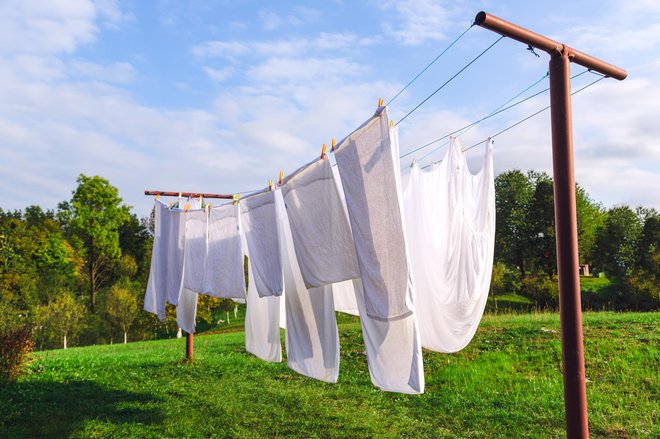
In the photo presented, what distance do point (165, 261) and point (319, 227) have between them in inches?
205

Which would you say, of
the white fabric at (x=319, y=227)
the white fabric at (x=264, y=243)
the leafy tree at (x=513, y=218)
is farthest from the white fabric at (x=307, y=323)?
the leafy tree at (x=513, y=218)

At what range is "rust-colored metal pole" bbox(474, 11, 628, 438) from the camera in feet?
11.7

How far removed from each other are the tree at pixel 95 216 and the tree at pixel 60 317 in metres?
5.28

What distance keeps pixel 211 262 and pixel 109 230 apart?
85.1ft

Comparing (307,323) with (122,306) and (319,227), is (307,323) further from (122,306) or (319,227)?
(122,306)

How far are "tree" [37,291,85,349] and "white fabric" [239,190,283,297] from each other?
2097 centimetres

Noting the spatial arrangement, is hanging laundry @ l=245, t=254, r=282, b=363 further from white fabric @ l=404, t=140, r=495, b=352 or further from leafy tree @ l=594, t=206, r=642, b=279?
leafy tree @ l=594, t=206, r=642, b=279

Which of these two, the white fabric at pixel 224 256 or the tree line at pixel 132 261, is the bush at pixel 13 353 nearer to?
the white fabric at pixel 224 256

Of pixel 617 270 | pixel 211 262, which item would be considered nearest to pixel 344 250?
pixel 211 262

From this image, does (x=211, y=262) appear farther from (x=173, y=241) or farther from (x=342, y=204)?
(x=342, y=204)

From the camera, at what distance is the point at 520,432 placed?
6.18 metres

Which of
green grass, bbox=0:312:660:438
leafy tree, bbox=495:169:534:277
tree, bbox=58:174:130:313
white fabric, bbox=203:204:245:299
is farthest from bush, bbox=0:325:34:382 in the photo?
leafy tree, bbox=495:169:534:277

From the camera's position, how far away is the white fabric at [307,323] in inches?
196

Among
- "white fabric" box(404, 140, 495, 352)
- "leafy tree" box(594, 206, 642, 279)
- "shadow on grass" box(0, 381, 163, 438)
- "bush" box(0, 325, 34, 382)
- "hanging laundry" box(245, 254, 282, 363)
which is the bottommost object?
"shadow on grass" box(0, 381, 163, 438)
